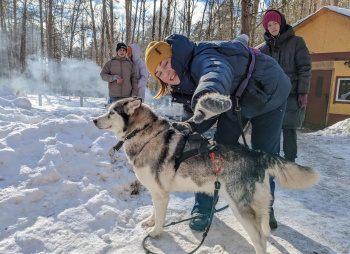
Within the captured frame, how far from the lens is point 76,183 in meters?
3.11

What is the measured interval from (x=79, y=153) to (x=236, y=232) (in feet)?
8.76

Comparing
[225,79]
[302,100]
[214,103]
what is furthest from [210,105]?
[302,100]

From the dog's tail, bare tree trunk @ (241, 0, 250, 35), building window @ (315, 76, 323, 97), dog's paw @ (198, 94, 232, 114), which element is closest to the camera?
dog's paw @ (198, 94, 232, 114)

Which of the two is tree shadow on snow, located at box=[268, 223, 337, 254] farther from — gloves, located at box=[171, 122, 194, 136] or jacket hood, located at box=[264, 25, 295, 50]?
jacket hood, located at box=[264, 25, 295, 50]

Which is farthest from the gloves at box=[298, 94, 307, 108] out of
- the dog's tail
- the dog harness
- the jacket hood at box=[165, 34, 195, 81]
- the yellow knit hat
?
the yellow knit hat

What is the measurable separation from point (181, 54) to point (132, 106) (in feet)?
2.44

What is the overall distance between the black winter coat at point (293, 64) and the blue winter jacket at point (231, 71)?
5.13ft

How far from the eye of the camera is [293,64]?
3789 mm

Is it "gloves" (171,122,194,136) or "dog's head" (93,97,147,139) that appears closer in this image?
"gloves" (171,122,194,136)

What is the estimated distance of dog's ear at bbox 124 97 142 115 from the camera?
7.62ft

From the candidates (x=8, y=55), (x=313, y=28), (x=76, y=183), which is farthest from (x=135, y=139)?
(x=8, y=55)

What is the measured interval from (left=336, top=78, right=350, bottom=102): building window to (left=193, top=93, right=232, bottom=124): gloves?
35.2 ft

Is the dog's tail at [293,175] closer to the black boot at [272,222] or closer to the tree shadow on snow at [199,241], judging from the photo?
the black boot at [272,222]

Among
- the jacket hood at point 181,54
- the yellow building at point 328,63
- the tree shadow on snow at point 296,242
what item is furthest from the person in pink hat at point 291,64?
the yellow building at point 328,63
